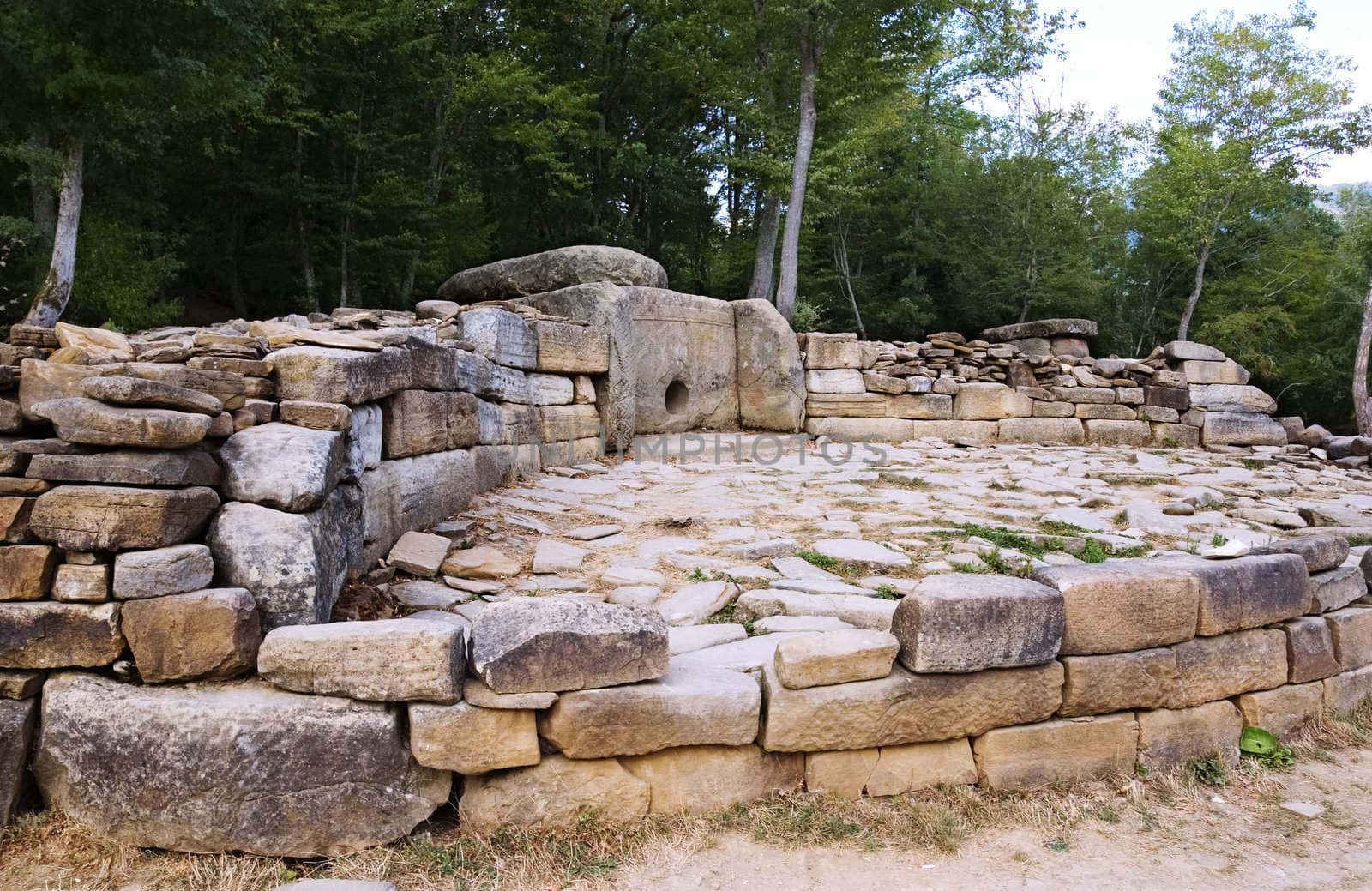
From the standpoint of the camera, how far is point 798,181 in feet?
44.8

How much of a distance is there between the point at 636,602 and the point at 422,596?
1.02 m

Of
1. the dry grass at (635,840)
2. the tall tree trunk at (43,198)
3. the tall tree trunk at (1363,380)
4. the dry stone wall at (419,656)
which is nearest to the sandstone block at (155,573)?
the dry stone wall at (419,656)

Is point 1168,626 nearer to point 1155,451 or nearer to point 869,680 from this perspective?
point 869,680

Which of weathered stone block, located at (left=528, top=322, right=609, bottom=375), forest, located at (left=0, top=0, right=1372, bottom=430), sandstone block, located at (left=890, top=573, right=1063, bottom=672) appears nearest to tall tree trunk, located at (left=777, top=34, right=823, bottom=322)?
forest, located at (left=0, top=0, right=1372, bottom=430)

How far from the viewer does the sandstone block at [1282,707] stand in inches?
137

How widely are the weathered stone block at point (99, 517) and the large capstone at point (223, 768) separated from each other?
1.53 ft

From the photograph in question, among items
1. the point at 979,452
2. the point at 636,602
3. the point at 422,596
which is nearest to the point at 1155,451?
the point at 979,452

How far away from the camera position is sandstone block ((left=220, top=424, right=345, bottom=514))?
288 cm

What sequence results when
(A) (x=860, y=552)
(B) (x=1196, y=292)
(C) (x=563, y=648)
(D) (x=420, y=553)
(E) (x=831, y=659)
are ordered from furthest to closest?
1. (B) (x=1196, y=292)
2. (A) (x=860, y=552)
3. (D) (x=420, y=553)
4. (E) (x=831, y=659)
5. (C) (x=563, y=648)

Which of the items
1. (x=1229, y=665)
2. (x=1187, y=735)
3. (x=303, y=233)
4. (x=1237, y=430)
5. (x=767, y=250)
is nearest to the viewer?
(x=1187, y=735)

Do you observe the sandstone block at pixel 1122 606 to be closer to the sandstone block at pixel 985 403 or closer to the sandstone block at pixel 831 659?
the sandstone block at pixel 831 659

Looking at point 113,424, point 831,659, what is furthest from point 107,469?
point 831,659

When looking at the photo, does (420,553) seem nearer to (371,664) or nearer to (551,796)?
(371,664)

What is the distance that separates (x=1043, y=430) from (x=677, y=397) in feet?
17.2
